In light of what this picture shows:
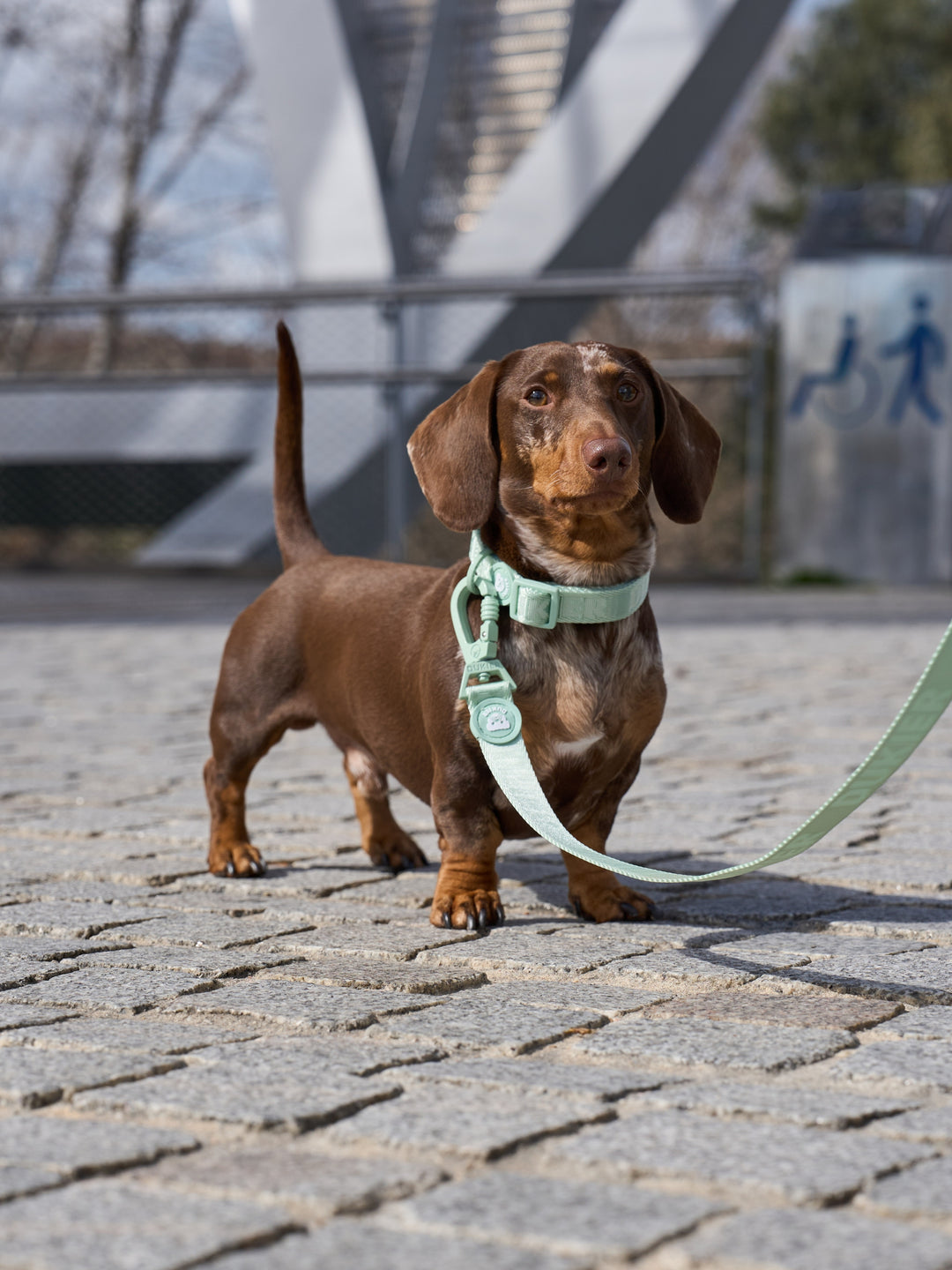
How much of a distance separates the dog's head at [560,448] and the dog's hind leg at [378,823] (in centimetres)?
86

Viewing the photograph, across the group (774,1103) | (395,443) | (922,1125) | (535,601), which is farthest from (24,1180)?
(395,443)

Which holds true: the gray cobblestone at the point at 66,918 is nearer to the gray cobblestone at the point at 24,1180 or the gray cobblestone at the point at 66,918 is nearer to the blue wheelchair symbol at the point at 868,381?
the gray cobblestone at the point at 24,1180

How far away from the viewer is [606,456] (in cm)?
283

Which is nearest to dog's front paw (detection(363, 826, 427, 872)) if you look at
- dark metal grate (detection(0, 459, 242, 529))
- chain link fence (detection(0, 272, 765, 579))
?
chain link fence (detection(0, 272, 765, 579))

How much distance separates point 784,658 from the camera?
814 cm

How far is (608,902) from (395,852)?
0.69 m

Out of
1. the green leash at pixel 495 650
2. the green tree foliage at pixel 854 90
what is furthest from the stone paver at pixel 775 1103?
A: the green tree foliage at pixel 854 90

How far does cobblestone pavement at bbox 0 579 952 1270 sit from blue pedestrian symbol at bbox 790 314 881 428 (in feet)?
27.6

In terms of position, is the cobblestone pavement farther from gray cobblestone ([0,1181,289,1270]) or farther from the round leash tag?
the round leash tag

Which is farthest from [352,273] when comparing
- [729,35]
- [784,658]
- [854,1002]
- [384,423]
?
[854,1002]

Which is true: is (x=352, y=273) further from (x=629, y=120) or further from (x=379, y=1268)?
(x=379, y=1268)

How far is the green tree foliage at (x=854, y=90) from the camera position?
26.5 m

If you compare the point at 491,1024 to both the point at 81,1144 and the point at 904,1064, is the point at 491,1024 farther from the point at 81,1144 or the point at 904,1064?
the point at 81,1144

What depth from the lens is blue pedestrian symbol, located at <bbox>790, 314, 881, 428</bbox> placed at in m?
12.8
